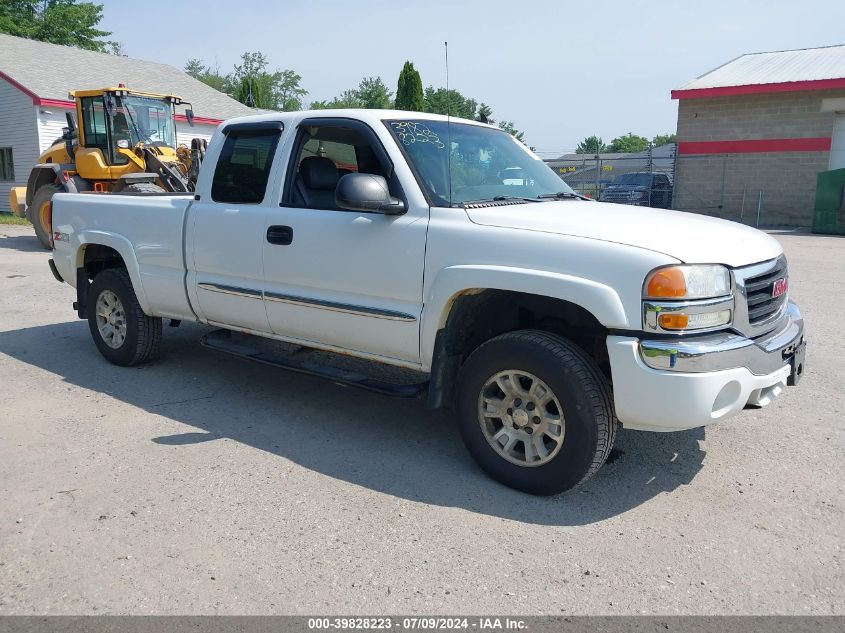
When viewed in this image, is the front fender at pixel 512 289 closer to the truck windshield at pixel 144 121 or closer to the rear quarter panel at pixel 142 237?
the rear quarter panel at pixel 142 237

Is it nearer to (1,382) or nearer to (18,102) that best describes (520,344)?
(1,382)

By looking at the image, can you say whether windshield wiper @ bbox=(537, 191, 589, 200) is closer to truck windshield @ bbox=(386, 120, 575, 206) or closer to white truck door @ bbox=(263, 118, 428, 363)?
truck windshield @ bbox=(386, 120, 575, 206)

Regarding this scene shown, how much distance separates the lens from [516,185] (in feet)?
15.7

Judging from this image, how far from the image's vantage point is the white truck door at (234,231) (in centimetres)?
509

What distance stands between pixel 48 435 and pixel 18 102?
22724 millimetres

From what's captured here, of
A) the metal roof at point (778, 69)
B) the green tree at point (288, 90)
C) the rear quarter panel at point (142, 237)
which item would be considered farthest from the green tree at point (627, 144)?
the rear quarter panel at point (142, 237)

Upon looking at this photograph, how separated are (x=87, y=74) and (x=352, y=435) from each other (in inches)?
1045

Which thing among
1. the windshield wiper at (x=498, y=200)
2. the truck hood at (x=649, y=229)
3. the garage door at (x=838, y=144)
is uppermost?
the garage door at (x=838, y=144)

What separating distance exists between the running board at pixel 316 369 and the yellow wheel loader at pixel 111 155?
924cm

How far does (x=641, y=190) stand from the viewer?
24344 mm

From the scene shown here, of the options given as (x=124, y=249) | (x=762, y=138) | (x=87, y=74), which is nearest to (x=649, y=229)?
(x=124, y=249)

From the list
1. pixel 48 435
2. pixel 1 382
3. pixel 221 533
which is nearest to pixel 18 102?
pixel 1 382

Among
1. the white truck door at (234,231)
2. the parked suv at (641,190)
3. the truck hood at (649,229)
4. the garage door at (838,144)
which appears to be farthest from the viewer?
the parked suv at (641,190)

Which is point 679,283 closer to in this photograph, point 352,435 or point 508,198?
point 508,198
